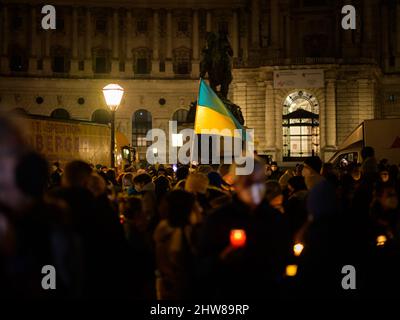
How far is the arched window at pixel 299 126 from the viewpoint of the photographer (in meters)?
54.0

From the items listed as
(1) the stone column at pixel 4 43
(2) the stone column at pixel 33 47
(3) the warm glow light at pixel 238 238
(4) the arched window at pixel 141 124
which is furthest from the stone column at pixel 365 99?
(3) the warm glow light at pixel 238 238

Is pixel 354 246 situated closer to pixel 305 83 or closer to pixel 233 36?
pixel 305 83

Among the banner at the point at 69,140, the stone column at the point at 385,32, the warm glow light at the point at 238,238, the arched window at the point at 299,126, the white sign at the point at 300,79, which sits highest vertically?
the stone column at the point at 385,32

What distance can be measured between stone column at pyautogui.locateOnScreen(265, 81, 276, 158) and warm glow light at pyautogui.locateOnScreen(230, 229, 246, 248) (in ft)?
158

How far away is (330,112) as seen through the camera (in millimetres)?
53469

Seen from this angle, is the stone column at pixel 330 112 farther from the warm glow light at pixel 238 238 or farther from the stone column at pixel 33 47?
the warm glow light at pixel 238 238

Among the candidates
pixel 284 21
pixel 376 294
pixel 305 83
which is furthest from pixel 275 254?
pixel 284 21

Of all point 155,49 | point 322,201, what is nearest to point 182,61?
point 155,49

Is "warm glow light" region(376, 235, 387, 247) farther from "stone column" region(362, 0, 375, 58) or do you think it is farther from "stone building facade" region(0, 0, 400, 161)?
"stone column" region(362, 0, 375, 58)

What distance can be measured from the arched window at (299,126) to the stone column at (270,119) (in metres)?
1.07

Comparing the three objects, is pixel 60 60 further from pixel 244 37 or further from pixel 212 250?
pixel 212 250

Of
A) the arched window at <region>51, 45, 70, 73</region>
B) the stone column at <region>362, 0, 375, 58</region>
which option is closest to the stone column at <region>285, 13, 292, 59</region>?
the stone column at <region>362, 0, 375, 58</region>

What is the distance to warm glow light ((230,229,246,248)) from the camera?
210 inches

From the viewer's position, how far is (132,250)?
6305 millimetres
